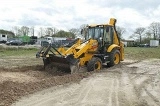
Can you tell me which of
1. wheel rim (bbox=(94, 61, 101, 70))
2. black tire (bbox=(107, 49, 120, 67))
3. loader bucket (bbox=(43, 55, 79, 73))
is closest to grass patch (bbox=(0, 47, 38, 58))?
black tire (bbox=(107, 49, 120, 67))

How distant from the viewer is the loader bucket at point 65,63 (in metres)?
13.9

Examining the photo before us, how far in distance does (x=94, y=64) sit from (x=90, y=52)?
0.91m

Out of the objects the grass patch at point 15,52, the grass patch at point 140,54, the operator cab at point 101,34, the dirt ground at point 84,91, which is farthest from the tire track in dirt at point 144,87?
the grass patch at point 15,52

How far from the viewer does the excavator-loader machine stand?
14242 millimetres

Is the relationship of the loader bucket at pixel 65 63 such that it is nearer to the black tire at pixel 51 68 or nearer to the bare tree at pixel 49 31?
the black tire at pixel 51 68

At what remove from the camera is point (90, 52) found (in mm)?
15750

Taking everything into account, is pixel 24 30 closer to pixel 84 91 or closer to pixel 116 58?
pixel 116 58

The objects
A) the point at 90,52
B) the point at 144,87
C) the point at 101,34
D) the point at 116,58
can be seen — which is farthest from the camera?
the point at 116,58

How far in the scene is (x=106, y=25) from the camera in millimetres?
17062

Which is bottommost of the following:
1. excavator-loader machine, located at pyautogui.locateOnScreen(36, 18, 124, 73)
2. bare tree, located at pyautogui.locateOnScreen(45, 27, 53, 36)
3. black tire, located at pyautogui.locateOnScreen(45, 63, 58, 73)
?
black tire, located at pyautogui.locateOnScreen(45, 63, 58, 73)

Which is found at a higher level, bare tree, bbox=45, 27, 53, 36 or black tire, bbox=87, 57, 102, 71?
bare tree, bbox=45, 27, 53, 36

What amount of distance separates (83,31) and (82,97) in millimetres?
8978

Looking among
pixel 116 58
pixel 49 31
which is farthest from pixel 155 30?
pixel 116 58

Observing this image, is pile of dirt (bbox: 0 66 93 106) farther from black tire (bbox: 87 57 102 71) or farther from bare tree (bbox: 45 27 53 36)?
bare tree (bbox: 45 27 53 36)
